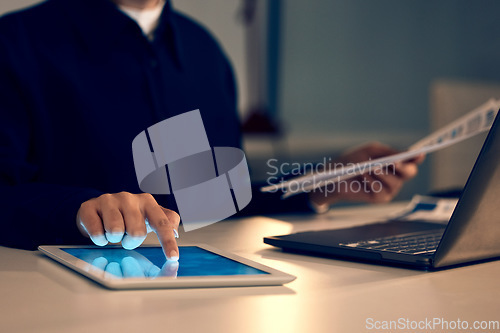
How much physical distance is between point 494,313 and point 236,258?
25 cm

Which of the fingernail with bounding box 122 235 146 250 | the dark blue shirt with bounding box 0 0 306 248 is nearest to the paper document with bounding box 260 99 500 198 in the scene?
the fingernail with bounding box 122 235 146 250

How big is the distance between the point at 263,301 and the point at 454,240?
0.22 metres

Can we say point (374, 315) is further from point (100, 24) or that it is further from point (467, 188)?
point (100, 24)

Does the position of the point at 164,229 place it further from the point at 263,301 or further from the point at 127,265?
the point at 263,301

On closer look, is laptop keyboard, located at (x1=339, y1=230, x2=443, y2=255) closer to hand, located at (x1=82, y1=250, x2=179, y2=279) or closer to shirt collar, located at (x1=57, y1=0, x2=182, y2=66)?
hand, located at (x1=82, y1=250, x2=179, y2=279)

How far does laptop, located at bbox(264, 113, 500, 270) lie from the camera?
0.56m

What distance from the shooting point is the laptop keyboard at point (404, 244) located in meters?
0.64

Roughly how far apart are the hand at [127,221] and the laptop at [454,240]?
0.51 ft

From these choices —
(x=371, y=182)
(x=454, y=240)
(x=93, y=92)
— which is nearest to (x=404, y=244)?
(x=454, y=240)

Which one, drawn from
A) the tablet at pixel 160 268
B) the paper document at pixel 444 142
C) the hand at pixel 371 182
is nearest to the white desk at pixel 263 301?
the tablet at pixel 160 268

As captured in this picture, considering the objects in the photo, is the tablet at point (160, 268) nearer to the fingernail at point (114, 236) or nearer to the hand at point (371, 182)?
the fingernail at point (114, 236)

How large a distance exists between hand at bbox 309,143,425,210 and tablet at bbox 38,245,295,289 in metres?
0.53

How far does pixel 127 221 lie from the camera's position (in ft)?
1.97

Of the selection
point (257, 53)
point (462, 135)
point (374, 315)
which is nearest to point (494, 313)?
point (374, 315)
